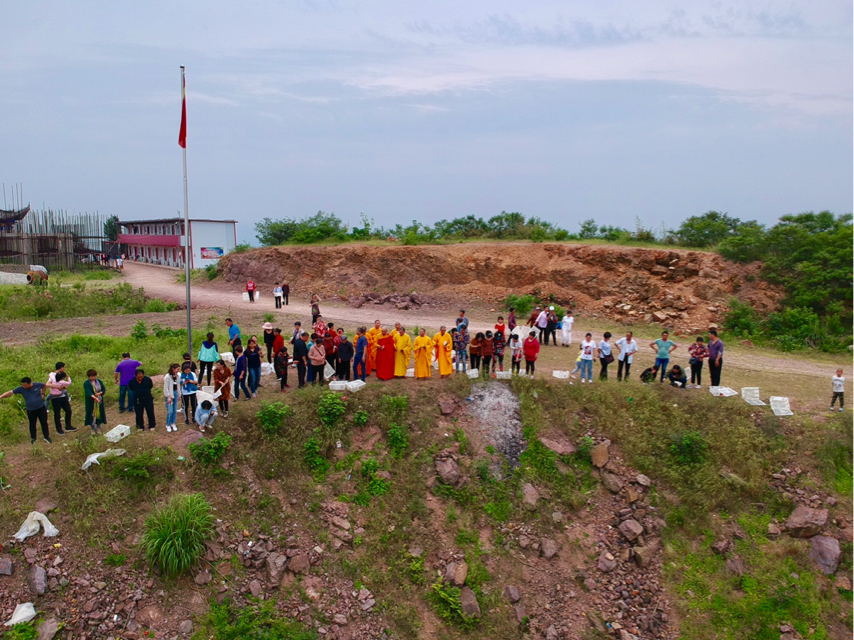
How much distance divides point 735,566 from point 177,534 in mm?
8931

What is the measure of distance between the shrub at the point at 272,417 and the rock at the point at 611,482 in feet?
20.1

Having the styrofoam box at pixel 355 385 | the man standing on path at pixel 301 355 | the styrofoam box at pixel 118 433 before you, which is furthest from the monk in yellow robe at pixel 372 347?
the styrofoam box at pixel 118 433

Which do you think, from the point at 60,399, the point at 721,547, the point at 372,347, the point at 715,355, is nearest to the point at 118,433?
the point at 60,399

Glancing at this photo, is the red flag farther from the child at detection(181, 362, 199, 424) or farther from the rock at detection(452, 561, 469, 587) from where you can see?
the rock at detection(452, 561, 469, 587)

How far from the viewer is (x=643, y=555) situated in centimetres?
964

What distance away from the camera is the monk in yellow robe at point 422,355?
1223 cm

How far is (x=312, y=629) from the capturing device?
27.0 feet

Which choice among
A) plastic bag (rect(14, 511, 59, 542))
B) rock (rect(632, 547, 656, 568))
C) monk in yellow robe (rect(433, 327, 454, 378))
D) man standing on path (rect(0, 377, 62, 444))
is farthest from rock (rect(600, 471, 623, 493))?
man standing on path (rect(0, 377, 62, 444))

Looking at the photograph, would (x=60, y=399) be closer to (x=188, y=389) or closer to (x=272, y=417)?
(x=188, y=389)

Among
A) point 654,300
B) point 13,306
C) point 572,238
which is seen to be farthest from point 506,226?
point 13,306

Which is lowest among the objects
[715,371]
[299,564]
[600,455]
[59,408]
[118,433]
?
[299,564]

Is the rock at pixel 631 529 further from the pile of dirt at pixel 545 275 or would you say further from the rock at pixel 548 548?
the pile of dirt at pixel 545 275

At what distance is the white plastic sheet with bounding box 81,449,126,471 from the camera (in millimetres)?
8867

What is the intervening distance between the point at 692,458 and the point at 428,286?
49.8 feet
